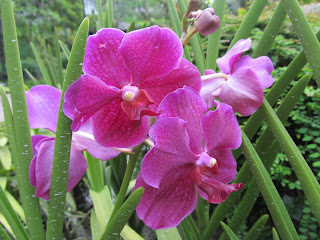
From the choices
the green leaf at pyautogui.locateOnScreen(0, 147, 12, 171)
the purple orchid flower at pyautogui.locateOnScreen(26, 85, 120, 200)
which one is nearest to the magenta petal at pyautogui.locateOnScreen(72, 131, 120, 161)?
the purple orchid flower at pyautogui.locateOnScreen(26, 85, 120, 200)

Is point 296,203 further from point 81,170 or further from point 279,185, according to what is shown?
point 81,170

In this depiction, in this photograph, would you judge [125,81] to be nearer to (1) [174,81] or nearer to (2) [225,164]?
(1) [174,81]

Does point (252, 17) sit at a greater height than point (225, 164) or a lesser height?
greater

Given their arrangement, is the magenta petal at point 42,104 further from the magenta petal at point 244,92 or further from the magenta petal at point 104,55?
the magenta petal at point 244,92

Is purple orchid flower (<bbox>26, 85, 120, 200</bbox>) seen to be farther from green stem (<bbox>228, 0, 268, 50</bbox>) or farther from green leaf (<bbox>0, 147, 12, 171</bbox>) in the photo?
green leaf (<bbox>0, 147, 12, 171</bbox>)

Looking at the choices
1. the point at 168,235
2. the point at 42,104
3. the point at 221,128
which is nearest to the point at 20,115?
the point at 42,104

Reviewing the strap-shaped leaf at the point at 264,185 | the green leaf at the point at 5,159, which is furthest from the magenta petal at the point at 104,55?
the green leaf at the point at 5,159

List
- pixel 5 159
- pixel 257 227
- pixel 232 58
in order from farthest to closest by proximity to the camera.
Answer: pixel 5 159 < pixel 257 227 < pixel 232 58
